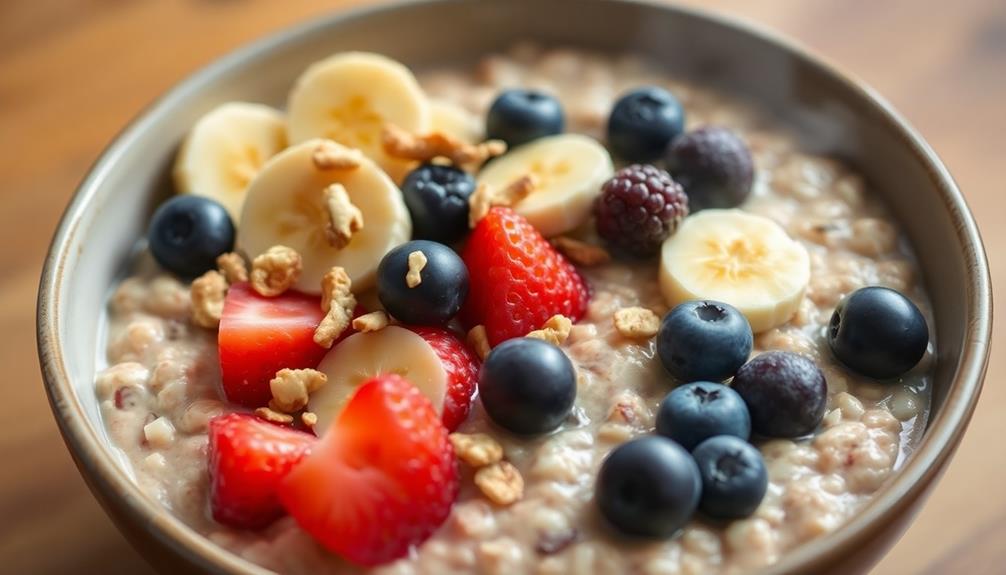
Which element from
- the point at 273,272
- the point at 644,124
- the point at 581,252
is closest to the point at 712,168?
the point at 644,124

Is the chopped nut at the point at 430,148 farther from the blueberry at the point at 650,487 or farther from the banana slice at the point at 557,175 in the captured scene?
the blueberry at the point at 650,487

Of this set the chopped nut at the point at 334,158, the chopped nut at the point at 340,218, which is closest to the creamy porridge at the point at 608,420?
the chopped nut at the point at 340,218

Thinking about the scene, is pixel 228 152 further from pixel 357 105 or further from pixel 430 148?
pixel 430 148

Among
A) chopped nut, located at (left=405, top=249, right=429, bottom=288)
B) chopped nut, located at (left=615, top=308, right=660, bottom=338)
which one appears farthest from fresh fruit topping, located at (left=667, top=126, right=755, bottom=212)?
chopped nut, located at (left=405, top=249, right=429, bottom=288)

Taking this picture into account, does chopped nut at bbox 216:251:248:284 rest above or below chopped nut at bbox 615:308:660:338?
below

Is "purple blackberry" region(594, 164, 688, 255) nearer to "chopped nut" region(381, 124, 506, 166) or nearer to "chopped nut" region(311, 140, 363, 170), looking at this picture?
"chopped nut" region(381, 124, 506, 166)

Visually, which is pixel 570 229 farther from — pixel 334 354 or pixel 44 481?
pixel 44 481

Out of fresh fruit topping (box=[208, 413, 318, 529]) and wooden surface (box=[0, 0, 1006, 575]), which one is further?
wooden surface (box=[0, 0, 1006, 575])
